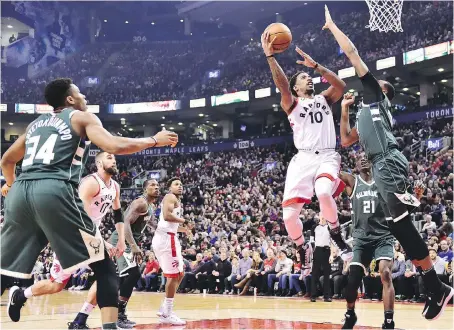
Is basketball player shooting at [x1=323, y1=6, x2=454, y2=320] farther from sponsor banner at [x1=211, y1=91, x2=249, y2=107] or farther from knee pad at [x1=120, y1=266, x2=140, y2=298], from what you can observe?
sponsor banner at [x1=211, y1=91, x2=249, y2=107]

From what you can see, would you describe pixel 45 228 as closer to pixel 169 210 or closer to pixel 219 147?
pixel 169 210

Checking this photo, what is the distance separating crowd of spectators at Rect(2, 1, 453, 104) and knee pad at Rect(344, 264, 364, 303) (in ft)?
74.1

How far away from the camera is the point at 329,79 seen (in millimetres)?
5926

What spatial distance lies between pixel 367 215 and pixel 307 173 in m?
1.38

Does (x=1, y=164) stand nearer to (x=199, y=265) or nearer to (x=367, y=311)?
(x=367, y=311)

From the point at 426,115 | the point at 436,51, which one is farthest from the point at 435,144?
the point at 436,51

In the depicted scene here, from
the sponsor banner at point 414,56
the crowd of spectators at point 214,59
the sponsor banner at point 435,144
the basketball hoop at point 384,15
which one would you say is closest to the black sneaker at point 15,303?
the basketball hoop at point 384,15

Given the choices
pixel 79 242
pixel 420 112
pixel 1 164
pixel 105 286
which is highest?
pixel 420 112

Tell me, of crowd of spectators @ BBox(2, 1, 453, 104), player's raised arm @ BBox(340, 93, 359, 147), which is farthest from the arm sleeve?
crowd of spectators @ BBox(2, 1, 453, 104)

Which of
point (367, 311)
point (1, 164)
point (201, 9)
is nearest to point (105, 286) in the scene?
point (1, 164)

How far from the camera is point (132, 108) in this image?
38.7 meters

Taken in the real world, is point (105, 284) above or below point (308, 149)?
below

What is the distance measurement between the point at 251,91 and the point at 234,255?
20193 millimetres

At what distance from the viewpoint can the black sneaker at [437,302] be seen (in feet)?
16.4
